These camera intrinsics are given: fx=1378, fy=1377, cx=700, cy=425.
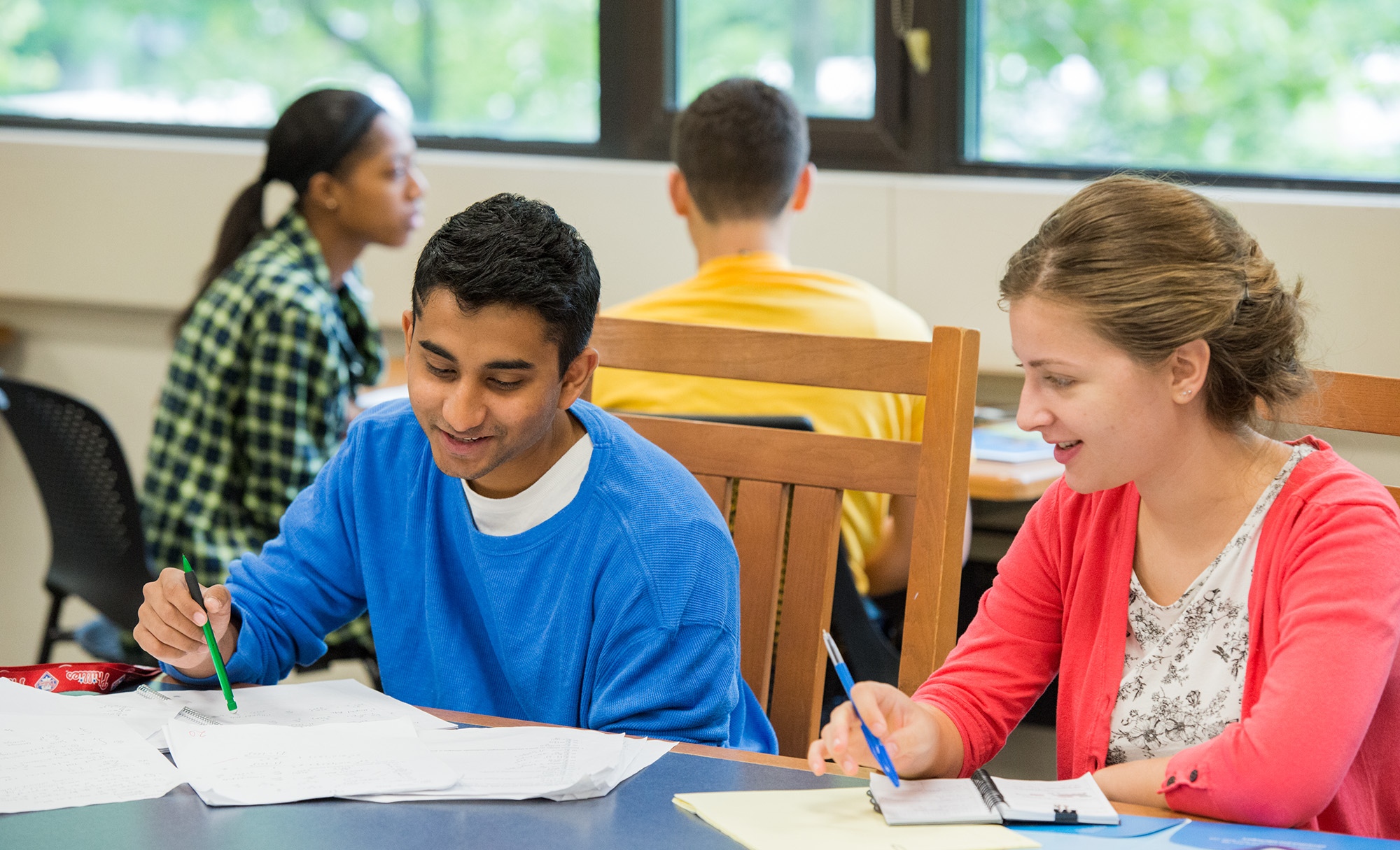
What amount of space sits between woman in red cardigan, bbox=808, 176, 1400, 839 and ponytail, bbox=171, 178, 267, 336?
181 cm

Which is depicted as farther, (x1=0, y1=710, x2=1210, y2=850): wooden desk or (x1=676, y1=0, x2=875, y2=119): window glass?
(x1=676, y1=0, x2=875, y2=119): window glass

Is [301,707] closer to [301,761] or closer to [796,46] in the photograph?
[301,761]

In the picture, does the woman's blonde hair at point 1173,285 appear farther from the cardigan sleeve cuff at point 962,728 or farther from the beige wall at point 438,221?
the beige wall at point 438,221

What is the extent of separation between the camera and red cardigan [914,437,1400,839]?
3.27 ft

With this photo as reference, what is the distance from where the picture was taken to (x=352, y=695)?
48.1 inches

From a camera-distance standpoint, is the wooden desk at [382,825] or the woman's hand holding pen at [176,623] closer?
the wooden desk at [382,825]

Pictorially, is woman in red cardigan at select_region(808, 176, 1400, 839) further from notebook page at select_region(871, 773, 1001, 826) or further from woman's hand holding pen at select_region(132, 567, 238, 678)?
woman's hand holding pen at select_region(132, 567, 238, 678)

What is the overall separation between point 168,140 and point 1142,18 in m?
2.33

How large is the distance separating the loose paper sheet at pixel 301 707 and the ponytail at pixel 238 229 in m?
1.50

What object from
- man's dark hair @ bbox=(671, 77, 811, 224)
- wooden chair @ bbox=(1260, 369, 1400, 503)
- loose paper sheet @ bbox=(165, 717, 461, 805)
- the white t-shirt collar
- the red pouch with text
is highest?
man's dark hair @ bbox=(671, 77, 811, 224)

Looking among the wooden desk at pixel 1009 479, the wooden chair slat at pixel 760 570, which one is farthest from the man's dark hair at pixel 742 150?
the wooden chair slat at pixel 760 570

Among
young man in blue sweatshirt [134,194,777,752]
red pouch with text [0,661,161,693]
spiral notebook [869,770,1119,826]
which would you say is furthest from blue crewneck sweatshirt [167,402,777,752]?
spiral notebook [869,770,1119,826]

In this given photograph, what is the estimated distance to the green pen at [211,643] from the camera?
1.18 metres

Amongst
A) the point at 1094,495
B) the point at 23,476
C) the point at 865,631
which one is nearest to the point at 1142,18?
the point at 865,631
